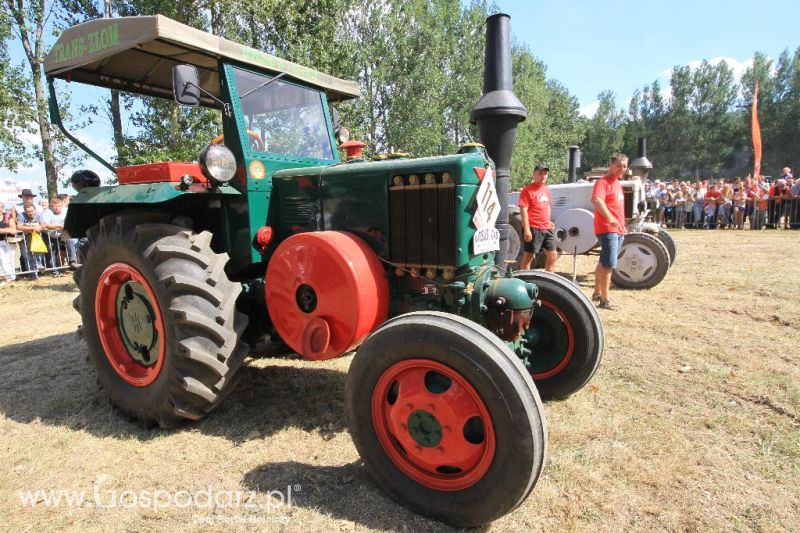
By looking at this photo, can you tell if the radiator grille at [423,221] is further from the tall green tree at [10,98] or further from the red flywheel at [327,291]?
the tall green tree at [10,98]

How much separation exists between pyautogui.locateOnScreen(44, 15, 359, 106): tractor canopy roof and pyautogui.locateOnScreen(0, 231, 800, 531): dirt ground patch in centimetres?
239

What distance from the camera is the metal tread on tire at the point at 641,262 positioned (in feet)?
22.8

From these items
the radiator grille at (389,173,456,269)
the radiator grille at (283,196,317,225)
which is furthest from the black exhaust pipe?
the radiator grille at (283,196,317,225)

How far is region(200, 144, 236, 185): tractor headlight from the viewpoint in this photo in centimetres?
285

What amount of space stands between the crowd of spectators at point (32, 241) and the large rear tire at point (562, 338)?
9.14 meters

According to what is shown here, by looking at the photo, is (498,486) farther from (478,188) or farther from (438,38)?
(438,38)

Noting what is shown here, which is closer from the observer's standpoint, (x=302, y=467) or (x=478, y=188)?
(x=302, y=467)

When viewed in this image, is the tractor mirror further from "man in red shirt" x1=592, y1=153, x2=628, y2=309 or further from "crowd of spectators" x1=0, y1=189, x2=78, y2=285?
"crowd of spectators" x1=0, y1=189, x2=78, y2=285

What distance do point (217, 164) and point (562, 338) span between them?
2.61m

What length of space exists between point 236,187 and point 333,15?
49.2 ft

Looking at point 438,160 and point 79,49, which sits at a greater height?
point 79,49

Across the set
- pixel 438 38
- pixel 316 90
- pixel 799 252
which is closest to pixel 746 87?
pixel 438 38

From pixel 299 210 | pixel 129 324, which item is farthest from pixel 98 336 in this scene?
pixel 299 210

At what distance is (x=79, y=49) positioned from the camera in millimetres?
3133
